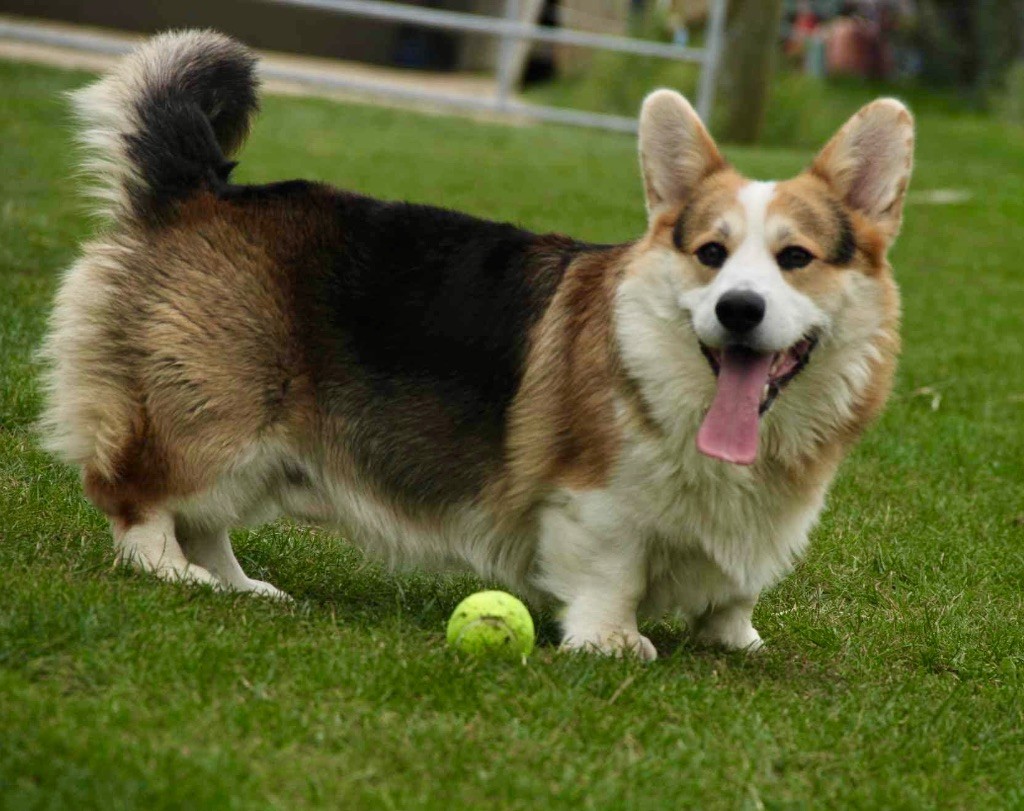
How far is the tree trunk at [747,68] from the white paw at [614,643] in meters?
14.2

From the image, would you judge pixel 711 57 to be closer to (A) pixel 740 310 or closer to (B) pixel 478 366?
(B) pixel 478 366

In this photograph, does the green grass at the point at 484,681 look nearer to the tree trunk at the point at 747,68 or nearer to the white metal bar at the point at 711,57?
the white metal bar at the point at 711,57

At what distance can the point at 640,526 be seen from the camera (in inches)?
156

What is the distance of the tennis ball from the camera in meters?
3.74

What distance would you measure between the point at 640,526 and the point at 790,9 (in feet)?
92.8

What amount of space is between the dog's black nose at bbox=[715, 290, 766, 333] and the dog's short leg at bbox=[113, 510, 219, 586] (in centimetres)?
156

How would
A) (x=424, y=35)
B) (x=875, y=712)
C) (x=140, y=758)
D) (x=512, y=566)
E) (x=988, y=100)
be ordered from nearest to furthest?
1. (x=140, y=758)
2. (x=875, y=712)
3. (x=512, y=566)
4. (x=424, y=35)
5. (x=988, y=100)

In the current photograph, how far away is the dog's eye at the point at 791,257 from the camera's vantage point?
381 cm

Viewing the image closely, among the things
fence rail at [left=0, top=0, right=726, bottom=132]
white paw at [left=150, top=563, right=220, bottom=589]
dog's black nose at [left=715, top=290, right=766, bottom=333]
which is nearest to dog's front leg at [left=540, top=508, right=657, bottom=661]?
dog's black nose at [left=715, top=290, right=766, bottom=333]

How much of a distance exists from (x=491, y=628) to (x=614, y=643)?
405mm

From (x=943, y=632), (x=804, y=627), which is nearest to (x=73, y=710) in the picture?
(x=804, y=627)

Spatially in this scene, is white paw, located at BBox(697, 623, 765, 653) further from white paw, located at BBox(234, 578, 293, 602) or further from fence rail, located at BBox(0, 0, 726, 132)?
fence rail, located at BBox(0, 0, 726, 132)

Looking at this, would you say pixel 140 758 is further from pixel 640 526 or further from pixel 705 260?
pixel 705 260

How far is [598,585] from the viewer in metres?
4.02
